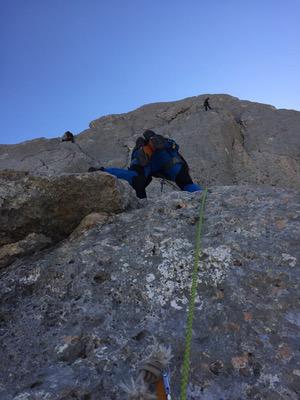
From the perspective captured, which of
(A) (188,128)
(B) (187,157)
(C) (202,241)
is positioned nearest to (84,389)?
(C) (202,241)

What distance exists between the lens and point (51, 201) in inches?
147

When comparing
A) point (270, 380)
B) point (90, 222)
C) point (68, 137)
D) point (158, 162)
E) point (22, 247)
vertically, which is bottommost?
point (270, 380)

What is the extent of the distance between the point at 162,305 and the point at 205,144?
10.1 meters

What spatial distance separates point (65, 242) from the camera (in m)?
3.66

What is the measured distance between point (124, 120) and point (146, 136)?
9.10m

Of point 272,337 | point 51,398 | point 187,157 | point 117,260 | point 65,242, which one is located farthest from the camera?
point 187,157

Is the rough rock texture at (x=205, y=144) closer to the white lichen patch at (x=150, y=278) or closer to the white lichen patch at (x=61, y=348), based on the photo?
the white lichen patch at (x=150, y=278)

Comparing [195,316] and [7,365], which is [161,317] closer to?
[195,316]

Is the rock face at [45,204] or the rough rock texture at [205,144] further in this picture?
the rough rock texture at [205,144]

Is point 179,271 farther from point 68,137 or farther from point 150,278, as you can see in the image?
point 68,137

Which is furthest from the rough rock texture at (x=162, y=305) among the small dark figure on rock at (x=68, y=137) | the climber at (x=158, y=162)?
the small dark figure on rock at (x=68, y=137)

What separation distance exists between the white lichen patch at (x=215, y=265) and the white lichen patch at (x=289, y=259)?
0.39 metres

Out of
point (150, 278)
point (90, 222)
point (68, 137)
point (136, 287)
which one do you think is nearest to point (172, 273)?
point (150, 278)

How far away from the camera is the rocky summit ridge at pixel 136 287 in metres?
2.36
